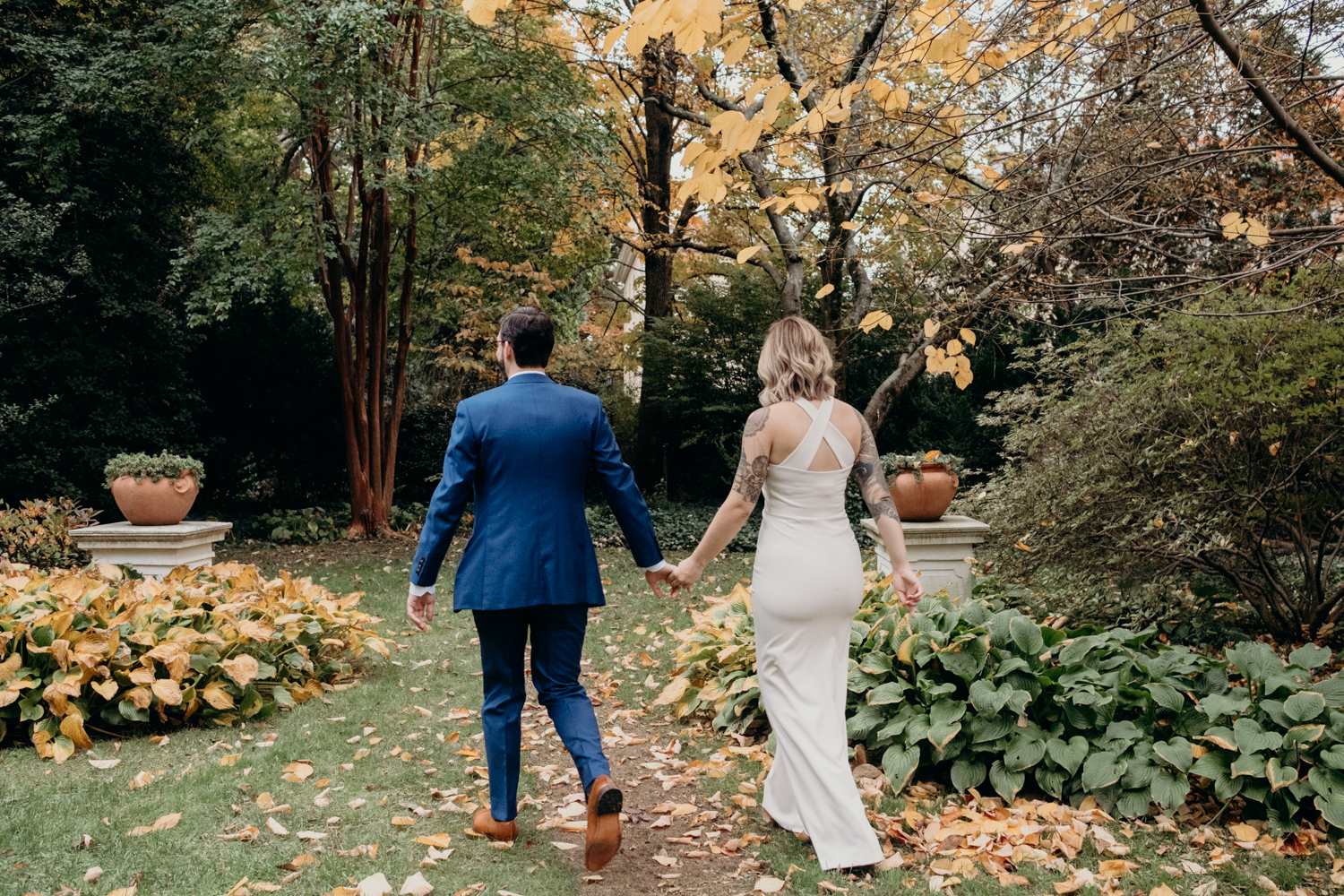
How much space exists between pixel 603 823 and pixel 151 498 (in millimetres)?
6707

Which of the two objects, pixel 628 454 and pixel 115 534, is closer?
pixel 115 534

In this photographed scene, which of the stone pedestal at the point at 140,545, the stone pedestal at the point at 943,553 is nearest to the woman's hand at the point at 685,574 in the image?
the stone pedestal at the point at 943,553

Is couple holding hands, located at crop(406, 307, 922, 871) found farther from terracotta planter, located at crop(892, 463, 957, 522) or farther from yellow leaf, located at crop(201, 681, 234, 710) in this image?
terracotta planter, located at crop(892, 463, 957, 522)

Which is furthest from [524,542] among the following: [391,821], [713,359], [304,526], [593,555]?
[713,359]

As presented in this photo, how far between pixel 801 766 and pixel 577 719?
32.6 inches

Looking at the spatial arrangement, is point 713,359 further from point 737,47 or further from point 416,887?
point 416,887

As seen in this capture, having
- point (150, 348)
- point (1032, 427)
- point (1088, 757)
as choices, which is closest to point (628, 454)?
point (150, 348)

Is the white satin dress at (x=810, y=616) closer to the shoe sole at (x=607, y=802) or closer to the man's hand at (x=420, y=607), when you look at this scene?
the shoe sole at (x=607, y=802)

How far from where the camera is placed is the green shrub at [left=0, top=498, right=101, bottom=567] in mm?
7906

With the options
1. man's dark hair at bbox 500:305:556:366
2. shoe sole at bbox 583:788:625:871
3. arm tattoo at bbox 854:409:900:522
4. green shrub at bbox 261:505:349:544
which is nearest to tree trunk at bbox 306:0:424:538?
green shrub at bbox 261:505:349:544

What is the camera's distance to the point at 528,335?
3.46m

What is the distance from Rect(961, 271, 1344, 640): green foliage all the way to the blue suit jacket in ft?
10.4

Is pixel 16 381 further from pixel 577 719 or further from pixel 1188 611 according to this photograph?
pixel 1188 611

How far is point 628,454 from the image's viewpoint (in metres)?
15.3
